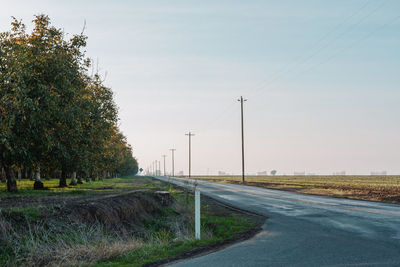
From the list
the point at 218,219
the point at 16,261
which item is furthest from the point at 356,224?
the point at 16,261

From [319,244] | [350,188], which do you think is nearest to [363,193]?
[350,188]

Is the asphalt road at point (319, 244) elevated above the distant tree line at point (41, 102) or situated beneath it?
situated beneath

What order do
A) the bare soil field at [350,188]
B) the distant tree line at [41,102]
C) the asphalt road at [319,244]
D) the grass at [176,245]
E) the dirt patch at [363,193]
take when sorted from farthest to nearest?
the bare soil field at [350,188]
the dirt patch at [363,193]
the distant tree line at [41,102]
the grass at [176,245]
the asphalt road at [319,244]

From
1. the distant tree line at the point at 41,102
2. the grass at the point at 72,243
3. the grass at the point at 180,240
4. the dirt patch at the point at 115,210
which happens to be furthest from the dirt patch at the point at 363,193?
the distant tree line at the point at 41,102

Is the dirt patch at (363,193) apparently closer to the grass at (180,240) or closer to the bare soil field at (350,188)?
the bare soil field at (350,188)

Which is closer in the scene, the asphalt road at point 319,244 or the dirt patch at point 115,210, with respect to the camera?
the asphalt road at point 319,244

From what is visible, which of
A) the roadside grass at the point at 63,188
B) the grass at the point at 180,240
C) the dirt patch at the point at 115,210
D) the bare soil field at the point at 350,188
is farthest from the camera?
the bare soil field at the point at 350,188

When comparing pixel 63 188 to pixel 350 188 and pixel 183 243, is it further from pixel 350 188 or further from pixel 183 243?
pixel 350 188

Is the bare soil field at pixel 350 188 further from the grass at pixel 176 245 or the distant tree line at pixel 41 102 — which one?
the distant tree line at pixel 41 102

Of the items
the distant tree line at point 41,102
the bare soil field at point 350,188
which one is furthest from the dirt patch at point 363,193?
the distant tree line at point 41,102

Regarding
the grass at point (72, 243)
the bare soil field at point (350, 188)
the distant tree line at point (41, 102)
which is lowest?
the bare soil field at point (350, 188)

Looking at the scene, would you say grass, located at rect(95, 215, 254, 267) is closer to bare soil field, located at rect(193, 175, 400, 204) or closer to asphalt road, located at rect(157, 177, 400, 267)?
asphalt road, located at rect(157, 177, 400, 267)

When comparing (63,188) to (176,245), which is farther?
(63,188)

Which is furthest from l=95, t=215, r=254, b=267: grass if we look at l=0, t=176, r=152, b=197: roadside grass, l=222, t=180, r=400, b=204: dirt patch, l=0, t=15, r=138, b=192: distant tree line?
l=222, t=180, r=400, b=204: dirt patch
